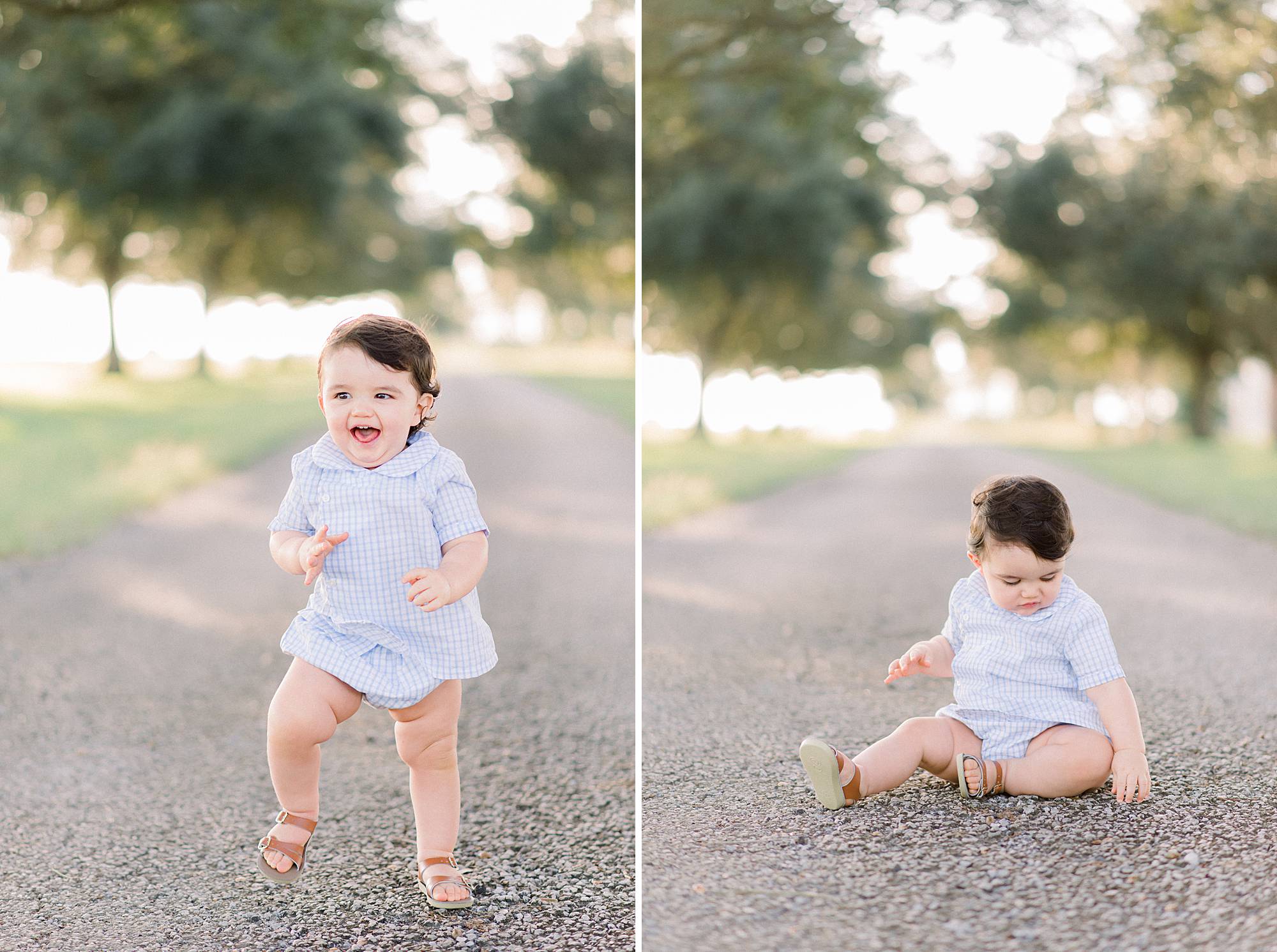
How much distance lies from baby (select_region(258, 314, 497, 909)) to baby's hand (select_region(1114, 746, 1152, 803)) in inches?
58.8

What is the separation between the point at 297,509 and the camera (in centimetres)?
247

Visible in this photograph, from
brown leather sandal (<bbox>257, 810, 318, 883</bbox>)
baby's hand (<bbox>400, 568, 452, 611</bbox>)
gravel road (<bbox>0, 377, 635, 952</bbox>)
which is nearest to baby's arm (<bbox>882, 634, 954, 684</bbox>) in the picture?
gravel road (<bbox>0, 377, 635, 952</bbox>)

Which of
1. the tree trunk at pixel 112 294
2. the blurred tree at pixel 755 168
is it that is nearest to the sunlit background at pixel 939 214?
the blurred tree at pixel 755 168

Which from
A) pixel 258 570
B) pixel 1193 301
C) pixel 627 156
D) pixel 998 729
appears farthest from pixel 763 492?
pixel 1193 301

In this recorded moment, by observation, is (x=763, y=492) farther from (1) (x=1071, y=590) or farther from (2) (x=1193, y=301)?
(2) (x=1193, y=301)

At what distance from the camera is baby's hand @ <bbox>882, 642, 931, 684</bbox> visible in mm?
2846

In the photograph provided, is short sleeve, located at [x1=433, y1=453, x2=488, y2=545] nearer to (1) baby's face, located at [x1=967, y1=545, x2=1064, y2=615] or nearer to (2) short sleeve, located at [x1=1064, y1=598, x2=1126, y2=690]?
(1) baby's face, located at [x1=967, y1=545, x2=1064, y2=615]

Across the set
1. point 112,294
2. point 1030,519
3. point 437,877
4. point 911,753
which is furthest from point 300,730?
point 112,294

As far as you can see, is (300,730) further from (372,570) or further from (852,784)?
(852,784)

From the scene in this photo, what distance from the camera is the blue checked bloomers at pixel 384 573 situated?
7.87 ft

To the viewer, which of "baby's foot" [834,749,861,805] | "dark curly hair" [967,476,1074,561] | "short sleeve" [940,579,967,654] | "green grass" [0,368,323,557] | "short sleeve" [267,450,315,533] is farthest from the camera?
"green grass" [0,368,323,557]

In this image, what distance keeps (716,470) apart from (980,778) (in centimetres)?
1067

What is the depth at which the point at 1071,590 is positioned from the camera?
9.14 feet

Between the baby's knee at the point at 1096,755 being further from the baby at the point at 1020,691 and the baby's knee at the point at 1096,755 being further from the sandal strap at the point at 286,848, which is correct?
the sandal strap at the point at 286,848
